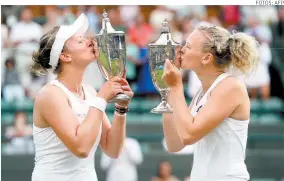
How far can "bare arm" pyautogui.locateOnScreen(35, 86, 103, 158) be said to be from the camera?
12.7 ft

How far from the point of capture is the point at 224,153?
3965 mm

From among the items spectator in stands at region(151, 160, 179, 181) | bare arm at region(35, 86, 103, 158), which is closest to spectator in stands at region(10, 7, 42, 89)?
→ spectator in stands at region(151, 160, 179, 181)

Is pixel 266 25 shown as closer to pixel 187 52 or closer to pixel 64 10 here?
pixel 64 10

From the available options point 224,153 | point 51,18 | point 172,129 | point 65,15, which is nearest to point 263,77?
point 65,15

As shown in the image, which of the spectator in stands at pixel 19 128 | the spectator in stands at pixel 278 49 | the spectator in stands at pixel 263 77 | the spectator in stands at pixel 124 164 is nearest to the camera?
the spectator in stands at pixel 124 164

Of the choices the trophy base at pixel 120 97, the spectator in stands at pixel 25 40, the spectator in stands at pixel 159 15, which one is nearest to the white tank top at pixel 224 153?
the trophy base at pixel 120 97

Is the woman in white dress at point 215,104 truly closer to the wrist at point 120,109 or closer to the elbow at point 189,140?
the elbow at point 189,140

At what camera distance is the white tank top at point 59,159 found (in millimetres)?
4031

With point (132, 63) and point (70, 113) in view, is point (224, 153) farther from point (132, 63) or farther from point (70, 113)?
point (132, 63)

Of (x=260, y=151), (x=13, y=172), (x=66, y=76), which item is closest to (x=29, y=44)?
(x=13, y=172)

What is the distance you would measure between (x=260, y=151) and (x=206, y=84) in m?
5.50

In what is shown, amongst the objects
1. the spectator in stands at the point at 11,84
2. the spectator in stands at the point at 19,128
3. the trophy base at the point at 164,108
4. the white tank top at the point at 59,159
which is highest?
the trophy base at the point at 164,108

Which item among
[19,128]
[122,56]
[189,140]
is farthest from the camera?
[19,128]

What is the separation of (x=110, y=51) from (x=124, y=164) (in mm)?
4881
